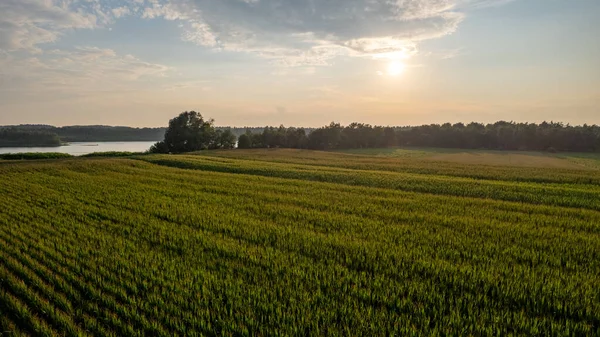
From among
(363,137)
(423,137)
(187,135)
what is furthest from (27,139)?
(423,137)

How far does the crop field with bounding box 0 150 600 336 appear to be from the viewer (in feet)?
20.2

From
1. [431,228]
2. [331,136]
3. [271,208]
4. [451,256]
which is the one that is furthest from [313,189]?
[331,136]

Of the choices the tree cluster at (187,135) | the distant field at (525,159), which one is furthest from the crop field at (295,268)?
the tree cluster at (187,135)

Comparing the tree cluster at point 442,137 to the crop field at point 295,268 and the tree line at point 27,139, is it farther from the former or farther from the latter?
the crop field at point 295,268

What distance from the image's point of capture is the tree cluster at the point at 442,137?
89375 mm

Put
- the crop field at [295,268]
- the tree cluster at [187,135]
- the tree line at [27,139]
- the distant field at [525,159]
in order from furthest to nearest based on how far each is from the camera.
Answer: the tree line at [27,139]
the tree cluster at [187,135]
the distant field at [525,159]
the crop field at [295,268]

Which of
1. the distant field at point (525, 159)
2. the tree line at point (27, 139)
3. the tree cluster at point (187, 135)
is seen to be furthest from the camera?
the tree line at point (27, 139)

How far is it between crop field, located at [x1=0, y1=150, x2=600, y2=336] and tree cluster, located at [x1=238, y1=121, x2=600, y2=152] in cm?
8683

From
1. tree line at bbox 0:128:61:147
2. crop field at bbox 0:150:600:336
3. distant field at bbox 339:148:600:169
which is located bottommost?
crop field at bbox 0:150:600:336

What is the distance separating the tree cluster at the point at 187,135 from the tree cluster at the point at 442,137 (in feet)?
35.6

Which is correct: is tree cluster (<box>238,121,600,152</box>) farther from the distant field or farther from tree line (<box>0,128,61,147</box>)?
tree line (<box>0,128,61,147</box>)

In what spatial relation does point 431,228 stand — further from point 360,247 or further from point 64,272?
point 64,272

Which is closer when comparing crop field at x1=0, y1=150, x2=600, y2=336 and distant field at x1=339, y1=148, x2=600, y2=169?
crop field at x1=0, y1=150, x2=600, y2=336

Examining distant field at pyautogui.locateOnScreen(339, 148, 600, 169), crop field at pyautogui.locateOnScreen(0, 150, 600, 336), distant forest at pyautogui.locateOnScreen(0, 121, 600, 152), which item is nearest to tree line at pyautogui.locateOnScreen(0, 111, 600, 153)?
distant forest at pyautogui.locateOnScreen(0, 121, 600, 152)
